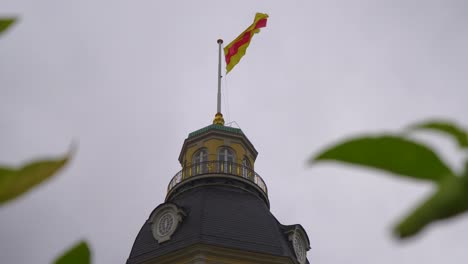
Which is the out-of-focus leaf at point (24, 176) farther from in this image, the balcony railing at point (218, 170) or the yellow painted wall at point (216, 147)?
the yellow painted wall at point (216, 147)

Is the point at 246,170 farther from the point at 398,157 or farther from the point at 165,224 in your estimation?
the point at 398,157

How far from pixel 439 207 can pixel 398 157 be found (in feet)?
0.29

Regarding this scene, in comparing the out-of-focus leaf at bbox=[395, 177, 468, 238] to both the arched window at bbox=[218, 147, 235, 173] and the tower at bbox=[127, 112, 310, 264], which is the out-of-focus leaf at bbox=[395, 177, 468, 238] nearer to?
the tower at bbox=[127, 112, 310, 264]

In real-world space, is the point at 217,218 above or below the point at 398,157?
above

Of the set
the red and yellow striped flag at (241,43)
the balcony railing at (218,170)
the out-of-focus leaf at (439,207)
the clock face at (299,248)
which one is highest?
the red and yellow striped flag at (241,43)

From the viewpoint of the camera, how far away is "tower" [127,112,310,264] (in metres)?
17.1

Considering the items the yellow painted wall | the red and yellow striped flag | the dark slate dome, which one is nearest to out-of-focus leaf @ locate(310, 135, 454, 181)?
the dark slate dome

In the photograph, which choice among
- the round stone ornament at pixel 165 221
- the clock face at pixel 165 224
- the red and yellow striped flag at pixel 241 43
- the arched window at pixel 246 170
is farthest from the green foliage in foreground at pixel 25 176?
the red and yellow striped flag at pixel 241 43

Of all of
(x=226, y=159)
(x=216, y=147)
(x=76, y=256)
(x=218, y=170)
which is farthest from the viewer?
(x=216, y=147)

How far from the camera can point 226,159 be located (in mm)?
22500

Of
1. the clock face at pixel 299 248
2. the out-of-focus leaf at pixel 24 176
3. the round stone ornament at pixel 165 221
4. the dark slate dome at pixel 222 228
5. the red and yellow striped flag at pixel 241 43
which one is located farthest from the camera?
the red and yellow striped flag at pixel 241 43

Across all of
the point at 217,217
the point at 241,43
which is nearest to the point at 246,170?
the point at 217,217

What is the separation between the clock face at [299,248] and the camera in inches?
741

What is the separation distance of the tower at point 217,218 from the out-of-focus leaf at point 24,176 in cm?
1651
